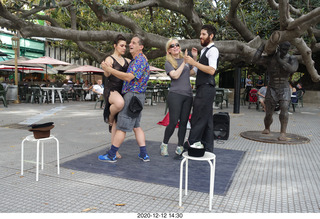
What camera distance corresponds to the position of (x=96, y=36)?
8.54 metres

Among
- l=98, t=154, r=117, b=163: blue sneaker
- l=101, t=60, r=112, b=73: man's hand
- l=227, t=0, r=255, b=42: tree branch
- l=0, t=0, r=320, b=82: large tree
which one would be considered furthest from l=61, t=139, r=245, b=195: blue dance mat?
l=227, t=0, r=255, b=42: tree branch

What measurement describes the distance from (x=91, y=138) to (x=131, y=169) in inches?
102

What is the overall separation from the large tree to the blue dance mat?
131 inches

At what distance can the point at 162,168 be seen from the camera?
14.2 ft

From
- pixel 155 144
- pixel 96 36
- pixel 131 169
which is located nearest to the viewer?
pixel 131 169

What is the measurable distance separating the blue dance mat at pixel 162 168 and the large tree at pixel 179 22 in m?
3.34

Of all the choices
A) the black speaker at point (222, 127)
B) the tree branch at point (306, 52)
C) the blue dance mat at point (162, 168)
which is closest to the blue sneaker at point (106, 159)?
the blue dance mat at point (162, 168)

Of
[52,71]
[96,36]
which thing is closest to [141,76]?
[96,36]

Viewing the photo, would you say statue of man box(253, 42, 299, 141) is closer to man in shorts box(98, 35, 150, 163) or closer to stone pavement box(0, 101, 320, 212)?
stone pavement box(0, 101, 320, 212)

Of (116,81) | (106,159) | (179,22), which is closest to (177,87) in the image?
(116,81)

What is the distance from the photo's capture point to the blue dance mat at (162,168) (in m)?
3.75

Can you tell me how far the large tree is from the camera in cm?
685

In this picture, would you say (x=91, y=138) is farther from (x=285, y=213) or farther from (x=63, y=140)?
(x=285, y=213)

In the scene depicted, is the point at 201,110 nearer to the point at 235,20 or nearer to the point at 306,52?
the point at 306,52
